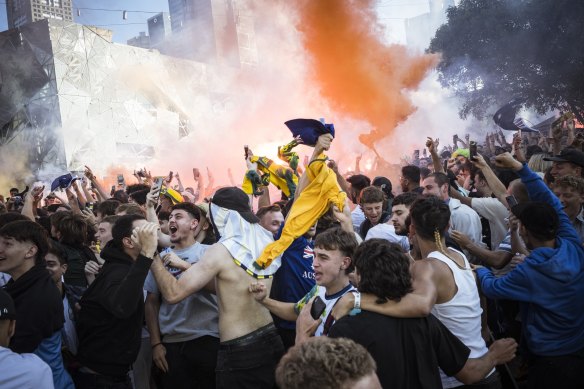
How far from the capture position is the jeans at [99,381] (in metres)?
3.98

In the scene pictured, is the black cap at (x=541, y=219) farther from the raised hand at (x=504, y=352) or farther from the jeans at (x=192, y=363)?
the jeans at (x=192, y=363)

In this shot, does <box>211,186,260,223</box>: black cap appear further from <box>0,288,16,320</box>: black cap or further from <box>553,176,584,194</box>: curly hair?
<box>553,176,584,194</box>: curly hair

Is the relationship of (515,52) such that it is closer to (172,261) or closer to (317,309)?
(172,261)

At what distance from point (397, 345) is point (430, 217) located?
124cm

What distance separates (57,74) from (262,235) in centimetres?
2095

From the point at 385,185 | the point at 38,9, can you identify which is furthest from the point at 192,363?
the point at 38,9

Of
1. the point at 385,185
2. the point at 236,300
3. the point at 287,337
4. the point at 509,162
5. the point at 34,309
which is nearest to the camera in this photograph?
the point at 34,309

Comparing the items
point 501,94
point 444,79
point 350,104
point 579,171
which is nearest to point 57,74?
point 350,104

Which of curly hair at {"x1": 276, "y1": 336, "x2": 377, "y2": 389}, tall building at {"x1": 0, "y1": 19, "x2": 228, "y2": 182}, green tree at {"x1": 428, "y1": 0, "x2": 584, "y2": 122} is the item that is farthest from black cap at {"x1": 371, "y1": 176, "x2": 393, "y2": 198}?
tall building at {"x1": 0, "y1": 19, "x2": 228, "y2": 182}

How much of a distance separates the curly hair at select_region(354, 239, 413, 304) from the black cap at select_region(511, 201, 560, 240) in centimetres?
141

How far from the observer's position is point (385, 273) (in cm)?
282

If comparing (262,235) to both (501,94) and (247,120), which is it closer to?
(501,94)

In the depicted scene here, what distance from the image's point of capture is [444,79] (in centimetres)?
2536

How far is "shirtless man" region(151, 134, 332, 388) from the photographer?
3912 mm
